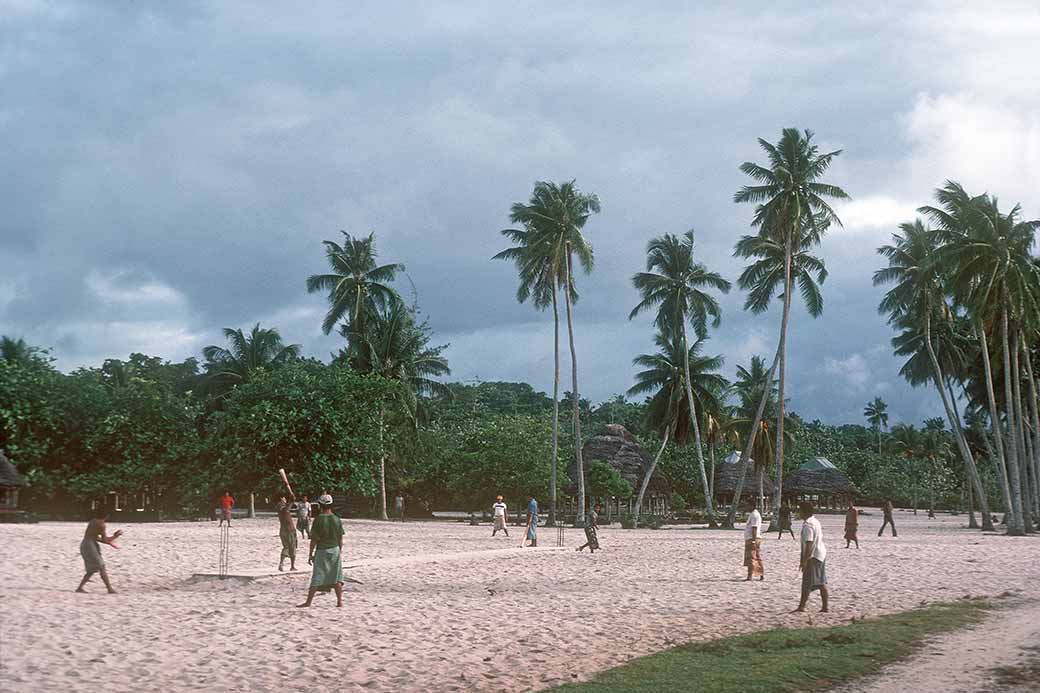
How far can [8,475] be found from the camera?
40500 millimetres

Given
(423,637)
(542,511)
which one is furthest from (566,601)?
(542,511)

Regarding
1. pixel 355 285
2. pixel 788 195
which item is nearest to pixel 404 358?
pixel 355 285

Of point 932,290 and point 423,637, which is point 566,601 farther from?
point 932,290

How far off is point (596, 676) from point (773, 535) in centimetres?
3170

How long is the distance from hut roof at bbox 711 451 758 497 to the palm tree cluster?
604 inches

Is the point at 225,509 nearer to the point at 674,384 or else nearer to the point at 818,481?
the point at 674,384

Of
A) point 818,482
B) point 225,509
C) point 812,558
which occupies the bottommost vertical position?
point 812,558

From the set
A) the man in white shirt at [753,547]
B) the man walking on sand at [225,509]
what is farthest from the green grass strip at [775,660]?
the man walking on sand at [225,509]

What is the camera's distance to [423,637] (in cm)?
1266

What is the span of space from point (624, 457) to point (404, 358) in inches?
619

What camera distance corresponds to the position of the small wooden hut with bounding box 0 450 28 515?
132 feet

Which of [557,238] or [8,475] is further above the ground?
[557,238]

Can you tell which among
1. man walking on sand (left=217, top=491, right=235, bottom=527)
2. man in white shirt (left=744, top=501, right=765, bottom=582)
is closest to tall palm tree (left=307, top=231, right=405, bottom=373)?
man walking on sand (left=217, top=491, right=235, bottom=527)

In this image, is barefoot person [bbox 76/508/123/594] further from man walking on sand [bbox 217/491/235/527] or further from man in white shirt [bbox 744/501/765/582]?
man in white shirt [bbox 744/501/765/582]
